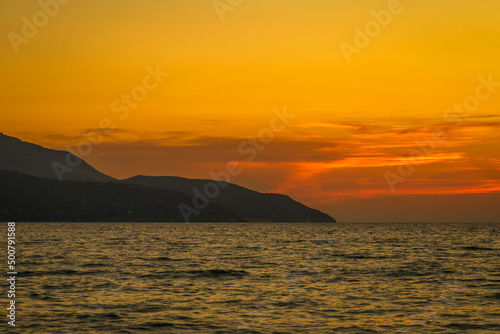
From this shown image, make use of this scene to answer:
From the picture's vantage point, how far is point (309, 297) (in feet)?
133

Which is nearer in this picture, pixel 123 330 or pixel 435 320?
pixel 123 330

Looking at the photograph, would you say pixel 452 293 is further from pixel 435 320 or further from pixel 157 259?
pixel 157 259

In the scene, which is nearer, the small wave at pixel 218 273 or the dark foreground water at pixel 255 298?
the dark foreground water at pixel 255 298

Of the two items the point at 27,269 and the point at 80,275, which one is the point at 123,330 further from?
the point at 27,269

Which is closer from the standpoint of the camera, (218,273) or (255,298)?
(255,298)

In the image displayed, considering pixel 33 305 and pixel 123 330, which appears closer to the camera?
pixel 123 330

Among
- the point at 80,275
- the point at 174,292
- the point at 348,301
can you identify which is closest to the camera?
the point at 348,301

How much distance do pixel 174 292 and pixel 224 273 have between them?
44.1 feet

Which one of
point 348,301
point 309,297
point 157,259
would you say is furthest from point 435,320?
point 157,259

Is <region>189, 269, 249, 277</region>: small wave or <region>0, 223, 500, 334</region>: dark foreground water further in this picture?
<region>189, 269, 249, 277</region>: small wave

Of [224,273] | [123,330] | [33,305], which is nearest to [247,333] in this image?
[123,330]

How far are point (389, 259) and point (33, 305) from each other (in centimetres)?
4971

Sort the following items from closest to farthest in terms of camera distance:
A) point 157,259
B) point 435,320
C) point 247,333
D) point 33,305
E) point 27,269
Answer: point 247,333
point 435,320
point 33,305
point 27,269
point 157,259

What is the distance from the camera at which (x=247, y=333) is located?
2989 centimetres
